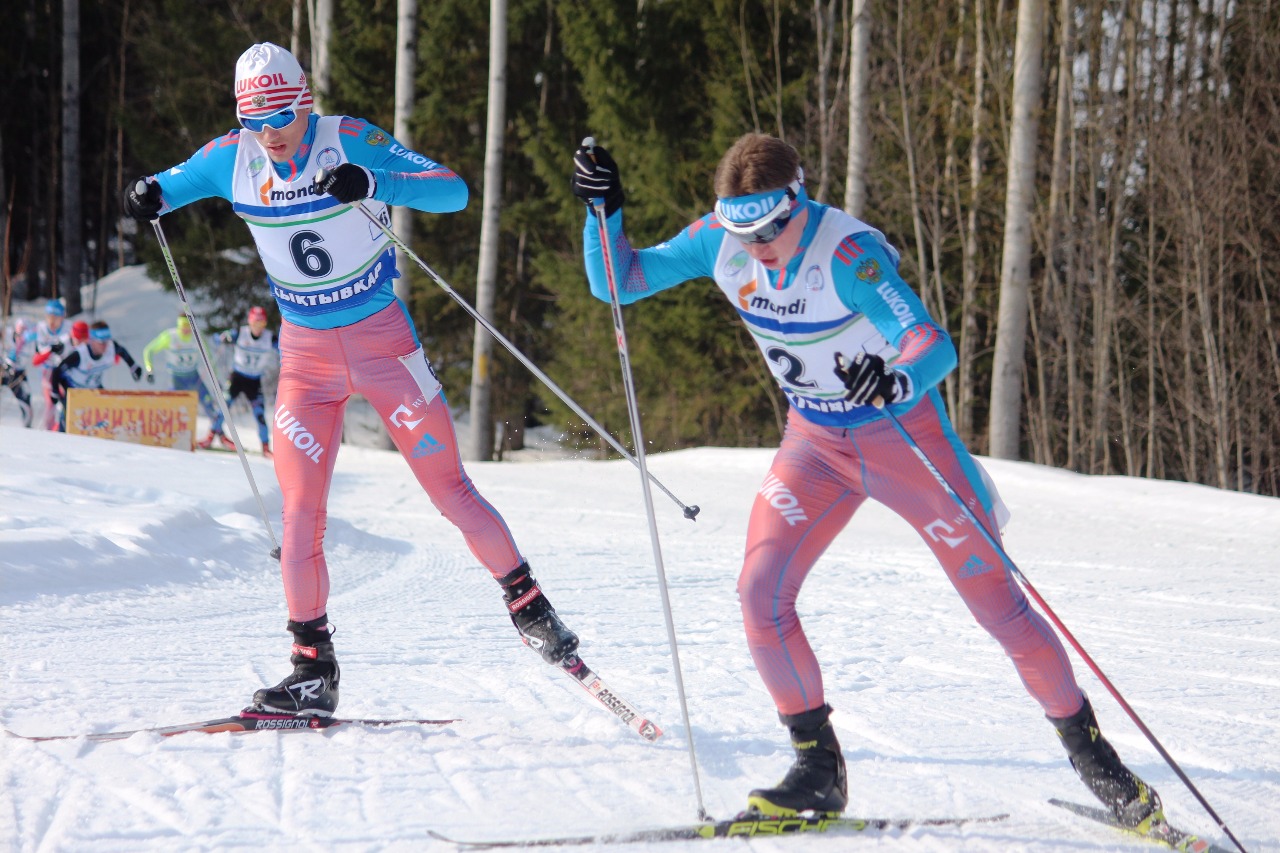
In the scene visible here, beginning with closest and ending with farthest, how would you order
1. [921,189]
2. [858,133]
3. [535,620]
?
[535,620]
[858,133]
[921,189]

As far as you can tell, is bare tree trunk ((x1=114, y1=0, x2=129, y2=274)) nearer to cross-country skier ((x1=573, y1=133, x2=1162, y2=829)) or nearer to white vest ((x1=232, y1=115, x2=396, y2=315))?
white vest ((x1=232, y1=115, x2=396, y2=315))

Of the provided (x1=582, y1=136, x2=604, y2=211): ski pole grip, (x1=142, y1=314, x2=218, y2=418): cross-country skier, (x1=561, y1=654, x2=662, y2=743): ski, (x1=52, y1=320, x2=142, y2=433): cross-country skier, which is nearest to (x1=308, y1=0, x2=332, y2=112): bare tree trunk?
(x1=142, y1=314, x2=218, y2=418): cross-country skier

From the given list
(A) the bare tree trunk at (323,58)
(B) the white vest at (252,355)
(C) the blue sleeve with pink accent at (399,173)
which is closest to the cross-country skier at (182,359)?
(B) the white vest at (252,355)

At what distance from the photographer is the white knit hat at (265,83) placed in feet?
11.2

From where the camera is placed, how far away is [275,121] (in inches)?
136

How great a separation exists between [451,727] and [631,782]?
73 centimetres

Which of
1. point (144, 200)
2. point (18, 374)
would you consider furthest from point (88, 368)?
point (144, 200)

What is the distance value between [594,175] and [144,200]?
1.70 m

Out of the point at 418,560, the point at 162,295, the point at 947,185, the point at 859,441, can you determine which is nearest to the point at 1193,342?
the point at 947,185

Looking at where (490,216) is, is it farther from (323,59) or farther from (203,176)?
(203,176)

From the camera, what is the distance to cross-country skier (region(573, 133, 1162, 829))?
2717 mm

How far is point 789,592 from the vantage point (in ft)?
9.44

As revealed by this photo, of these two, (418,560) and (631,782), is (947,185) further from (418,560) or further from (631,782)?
(631,782)

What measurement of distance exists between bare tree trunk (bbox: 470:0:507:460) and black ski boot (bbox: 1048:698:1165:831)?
11818 millimetres
